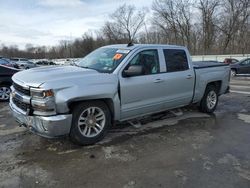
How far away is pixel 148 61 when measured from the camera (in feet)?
19.3

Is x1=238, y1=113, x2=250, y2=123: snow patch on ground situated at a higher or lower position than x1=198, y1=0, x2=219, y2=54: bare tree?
lower

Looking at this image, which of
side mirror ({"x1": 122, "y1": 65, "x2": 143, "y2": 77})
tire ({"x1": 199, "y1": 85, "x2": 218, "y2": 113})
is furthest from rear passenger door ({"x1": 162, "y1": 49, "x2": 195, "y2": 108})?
side mirror ({"x1": 122, "y1": 65, "x2": 143, "y2": 77})

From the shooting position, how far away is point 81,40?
88.6 meters

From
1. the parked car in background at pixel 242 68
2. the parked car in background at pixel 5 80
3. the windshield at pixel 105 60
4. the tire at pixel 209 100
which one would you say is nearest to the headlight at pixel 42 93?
the windshield at pixel 105 60

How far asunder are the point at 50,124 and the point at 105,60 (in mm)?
1898

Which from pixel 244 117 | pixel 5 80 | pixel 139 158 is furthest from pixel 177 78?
pixel 5 80

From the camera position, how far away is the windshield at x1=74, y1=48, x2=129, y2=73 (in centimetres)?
543

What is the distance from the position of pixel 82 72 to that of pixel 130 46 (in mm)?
1375

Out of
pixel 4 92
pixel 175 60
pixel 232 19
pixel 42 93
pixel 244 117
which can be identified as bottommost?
pixel 244 117

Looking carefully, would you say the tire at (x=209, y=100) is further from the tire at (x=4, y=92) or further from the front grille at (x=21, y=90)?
the tire at (x=4, y=92)

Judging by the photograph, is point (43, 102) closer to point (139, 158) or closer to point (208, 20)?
point (139, 158)

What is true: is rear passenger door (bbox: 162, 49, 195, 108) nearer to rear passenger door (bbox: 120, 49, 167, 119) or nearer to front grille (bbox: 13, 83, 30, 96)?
rear passenger door (bbox: 120, 49, 167, 119)

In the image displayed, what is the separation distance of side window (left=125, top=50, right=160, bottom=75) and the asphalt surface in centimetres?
128

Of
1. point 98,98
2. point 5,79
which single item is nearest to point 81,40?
point 5,79
